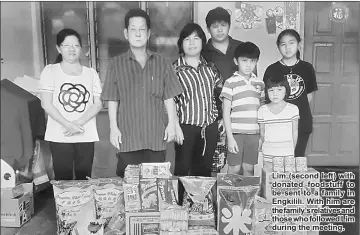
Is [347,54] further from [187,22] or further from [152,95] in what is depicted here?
[152,95]

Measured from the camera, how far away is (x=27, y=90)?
214cm

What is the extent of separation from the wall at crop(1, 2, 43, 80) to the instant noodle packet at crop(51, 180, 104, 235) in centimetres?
68

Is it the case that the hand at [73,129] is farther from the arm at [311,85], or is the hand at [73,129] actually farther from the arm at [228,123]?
the arm at [311,85]

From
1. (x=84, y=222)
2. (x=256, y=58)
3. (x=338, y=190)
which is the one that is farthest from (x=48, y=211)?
(x=338, y=190)

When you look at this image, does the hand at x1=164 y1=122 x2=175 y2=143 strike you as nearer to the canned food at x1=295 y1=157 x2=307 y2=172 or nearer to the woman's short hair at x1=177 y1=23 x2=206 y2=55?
A: the woman's short hair at x1=177 y1=23 x2=206 y2=55

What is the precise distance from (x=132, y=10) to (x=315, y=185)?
1384 millimetres

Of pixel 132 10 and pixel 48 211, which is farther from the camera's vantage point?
pixel 48 211

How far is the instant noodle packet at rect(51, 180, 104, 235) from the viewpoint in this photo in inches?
83.7

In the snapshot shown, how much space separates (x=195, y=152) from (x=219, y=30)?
28.1 inches

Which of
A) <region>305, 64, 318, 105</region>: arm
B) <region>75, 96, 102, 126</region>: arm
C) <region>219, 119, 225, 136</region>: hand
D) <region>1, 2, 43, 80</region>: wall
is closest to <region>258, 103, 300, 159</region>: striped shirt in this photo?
<region>305, 64, 318, 105</region>: arm

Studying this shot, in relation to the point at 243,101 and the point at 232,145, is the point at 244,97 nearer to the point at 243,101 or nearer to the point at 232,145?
the point at 243,101

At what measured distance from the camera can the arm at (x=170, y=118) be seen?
2150 mm

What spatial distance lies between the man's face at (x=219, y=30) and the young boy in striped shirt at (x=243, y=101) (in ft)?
0.34

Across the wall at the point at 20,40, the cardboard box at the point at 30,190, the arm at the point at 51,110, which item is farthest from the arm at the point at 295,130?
the cardboard box at the point at 30,190
